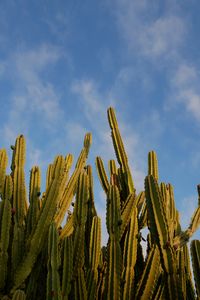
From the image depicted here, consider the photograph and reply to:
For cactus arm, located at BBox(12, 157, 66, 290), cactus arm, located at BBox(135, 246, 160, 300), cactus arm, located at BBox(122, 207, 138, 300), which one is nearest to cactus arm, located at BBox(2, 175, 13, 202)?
cactus arm, located at BBox(12, 157, 66, 290)

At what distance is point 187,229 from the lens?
4.47 meters

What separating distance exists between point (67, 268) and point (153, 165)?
1.84 meters

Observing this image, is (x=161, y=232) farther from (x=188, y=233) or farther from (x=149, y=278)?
(x=188, y=233)

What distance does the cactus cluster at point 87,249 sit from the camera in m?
3.76

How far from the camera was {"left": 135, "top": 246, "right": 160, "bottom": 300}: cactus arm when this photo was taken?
3.95 metres

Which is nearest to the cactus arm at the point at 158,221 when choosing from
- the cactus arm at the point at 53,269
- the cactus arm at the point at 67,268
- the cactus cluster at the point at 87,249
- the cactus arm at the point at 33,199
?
the cactus cluster at the point at 87,249

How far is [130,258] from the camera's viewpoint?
13.1 ft

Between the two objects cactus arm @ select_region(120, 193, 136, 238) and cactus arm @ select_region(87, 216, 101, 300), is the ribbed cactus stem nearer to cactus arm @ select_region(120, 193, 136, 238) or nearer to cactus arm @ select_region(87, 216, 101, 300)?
cactus arm @ select_region(87, 216, 101, 300)

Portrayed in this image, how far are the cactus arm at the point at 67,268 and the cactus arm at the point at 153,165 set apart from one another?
1573 millimetres

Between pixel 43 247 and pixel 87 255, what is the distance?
1.55 feet

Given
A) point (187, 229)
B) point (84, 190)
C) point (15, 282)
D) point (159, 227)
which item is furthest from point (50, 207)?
point (187, 229)

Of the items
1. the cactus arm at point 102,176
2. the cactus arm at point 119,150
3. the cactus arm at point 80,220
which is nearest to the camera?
the cactus arm at point 80,220

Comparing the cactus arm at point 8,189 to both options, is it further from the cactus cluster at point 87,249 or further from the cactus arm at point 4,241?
the cactus arm at point 4,241

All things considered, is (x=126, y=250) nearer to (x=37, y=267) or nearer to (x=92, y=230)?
(x=92, y=230)
